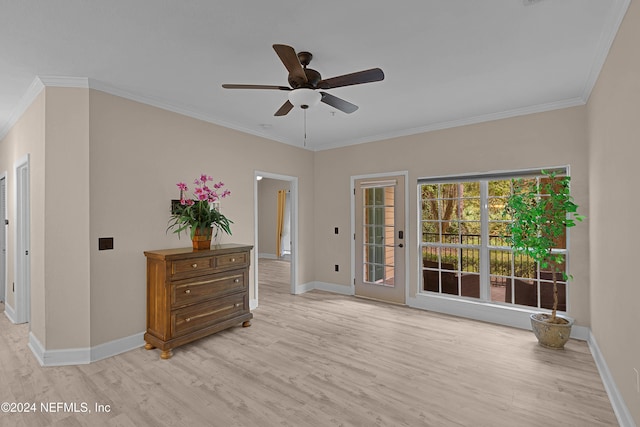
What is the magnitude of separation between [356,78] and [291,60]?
1.60ft

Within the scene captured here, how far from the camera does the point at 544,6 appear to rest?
6.29ft

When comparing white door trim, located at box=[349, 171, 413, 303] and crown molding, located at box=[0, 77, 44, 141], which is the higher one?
crown molding, located at box=[0, 77, 44, 141]

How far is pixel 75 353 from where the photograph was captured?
2891 millimetres

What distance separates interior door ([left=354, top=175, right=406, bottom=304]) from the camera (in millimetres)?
4789

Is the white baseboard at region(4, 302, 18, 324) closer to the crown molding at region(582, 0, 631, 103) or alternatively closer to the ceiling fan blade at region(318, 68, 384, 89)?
the ceiling fan blade at region(318, 68, 384, 89)

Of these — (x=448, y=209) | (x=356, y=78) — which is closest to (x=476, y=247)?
(x=448, y=209)

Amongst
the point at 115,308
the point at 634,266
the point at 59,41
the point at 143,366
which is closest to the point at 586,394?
the point at 634,266

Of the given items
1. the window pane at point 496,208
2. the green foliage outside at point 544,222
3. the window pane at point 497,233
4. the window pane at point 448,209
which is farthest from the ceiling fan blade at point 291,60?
the window pane at point 497,233

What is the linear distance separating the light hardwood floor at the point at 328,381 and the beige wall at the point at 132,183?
21.4 inches

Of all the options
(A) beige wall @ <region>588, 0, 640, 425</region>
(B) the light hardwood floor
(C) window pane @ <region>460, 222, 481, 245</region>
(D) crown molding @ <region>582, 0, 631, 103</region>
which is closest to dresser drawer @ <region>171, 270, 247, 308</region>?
(B) the light hardwood floor

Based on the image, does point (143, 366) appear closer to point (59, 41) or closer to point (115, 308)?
point (115, 308)

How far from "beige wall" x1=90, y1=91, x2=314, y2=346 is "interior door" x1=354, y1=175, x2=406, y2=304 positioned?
225cm

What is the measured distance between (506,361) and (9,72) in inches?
204

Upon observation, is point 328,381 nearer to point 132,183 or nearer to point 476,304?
point 476,304
